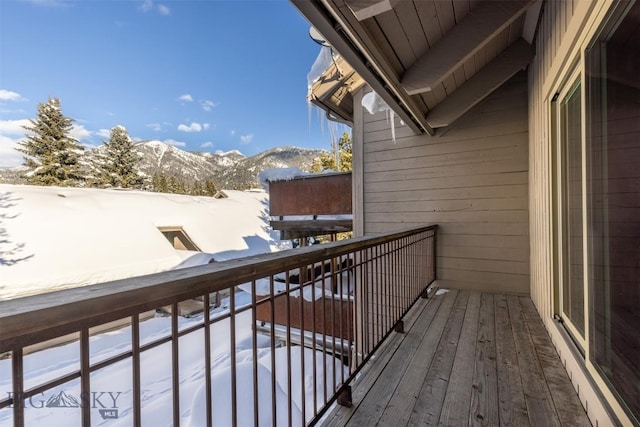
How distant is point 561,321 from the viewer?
7.09 ft

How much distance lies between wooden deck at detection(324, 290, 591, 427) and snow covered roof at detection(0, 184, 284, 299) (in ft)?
31.9

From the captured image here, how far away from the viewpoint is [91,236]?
435 inches

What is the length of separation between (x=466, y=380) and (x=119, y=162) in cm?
2735

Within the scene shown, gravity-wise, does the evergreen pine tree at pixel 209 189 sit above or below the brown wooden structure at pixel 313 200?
above

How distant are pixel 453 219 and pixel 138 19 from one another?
706 inches

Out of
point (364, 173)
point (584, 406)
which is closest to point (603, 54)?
point (584, 406)

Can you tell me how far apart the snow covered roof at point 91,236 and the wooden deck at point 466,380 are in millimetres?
9711

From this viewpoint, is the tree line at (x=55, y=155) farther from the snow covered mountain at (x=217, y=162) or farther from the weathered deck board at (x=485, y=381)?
the weathered deck board at (x=485, y=381)

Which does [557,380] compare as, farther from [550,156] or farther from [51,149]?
[51,149]

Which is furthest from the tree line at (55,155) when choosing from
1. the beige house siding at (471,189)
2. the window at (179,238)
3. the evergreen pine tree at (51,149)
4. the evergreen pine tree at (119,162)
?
the beige house siding at (471,189)

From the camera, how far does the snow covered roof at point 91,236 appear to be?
360 inches

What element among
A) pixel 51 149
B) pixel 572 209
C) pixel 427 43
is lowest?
pixel 572 209

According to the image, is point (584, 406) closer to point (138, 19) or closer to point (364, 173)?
point (364, 173)

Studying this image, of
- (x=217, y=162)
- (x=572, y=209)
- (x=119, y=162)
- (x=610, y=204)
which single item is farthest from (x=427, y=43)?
(x=217, y=162)
